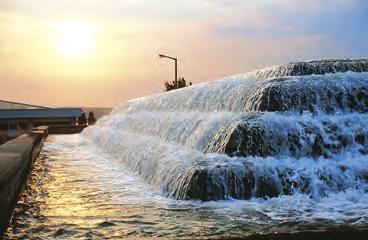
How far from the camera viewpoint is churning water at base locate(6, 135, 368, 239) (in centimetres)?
559

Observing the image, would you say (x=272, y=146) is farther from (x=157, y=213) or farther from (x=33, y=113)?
Answer: (x=33, y=113)

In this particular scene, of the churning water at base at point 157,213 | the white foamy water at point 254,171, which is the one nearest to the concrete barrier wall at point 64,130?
the white foamy water at point 254,171

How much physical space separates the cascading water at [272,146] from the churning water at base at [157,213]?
0.18 m

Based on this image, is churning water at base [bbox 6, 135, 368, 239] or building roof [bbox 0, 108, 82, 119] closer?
churning water at base [bbox 6, 135, 368, 239]

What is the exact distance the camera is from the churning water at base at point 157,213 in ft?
18.4

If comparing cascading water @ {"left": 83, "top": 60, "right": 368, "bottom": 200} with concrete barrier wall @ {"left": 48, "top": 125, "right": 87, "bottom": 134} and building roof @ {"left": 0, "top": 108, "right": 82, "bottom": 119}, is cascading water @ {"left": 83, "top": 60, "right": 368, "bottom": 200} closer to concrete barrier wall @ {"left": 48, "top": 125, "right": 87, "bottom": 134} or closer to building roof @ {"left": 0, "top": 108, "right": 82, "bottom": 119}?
concrete barrier wall @ {"left": 48, "top": 125, "right": 87, "bottom": 134}

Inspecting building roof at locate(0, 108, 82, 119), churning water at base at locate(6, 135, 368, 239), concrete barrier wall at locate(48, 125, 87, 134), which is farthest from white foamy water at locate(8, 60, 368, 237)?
building roof at locate(0, 108, 82, 119)

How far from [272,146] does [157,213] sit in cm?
238

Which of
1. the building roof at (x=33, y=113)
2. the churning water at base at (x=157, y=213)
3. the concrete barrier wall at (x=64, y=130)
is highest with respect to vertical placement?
the building roof at (x=33, y=113)

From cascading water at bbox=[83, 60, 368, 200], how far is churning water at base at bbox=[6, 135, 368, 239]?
180mm

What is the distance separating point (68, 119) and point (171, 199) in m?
46.5

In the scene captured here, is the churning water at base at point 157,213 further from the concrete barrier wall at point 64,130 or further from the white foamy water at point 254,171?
the concrete barrier wall at point 64,130

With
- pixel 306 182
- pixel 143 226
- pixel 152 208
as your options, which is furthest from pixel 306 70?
pixel 143 226

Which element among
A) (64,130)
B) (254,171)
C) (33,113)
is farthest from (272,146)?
(33,113)
